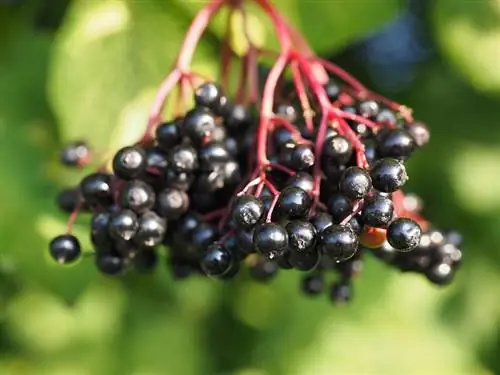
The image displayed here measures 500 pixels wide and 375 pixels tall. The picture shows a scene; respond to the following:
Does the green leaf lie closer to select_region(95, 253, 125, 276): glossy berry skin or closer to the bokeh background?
the bokeh background

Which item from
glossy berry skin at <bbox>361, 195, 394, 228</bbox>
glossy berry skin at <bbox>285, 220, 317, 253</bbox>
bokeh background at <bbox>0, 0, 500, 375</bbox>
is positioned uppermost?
glossy berry skin at <bbox>361, 195, 394, 228</bbox>

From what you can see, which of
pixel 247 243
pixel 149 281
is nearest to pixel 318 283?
pixel 247 243

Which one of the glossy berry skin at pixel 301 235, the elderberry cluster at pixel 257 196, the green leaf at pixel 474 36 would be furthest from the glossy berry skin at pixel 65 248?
the green leaf at pixel 474 36

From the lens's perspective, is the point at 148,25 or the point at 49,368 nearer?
the point at 148,25

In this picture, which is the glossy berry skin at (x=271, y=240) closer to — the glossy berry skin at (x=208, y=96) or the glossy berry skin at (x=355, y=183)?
the glossy berry skin at (x=355, y=183)

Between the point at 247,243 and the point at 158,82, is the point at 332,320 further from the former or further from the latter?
the point at 247,243

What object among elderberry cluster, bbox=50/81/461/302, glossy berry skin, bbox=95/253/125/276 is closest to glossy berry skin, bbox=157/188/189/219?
elderberry cluster, bbox=50/81/461/302

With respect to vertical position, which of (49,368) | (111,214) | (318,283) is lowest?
(49,368)
